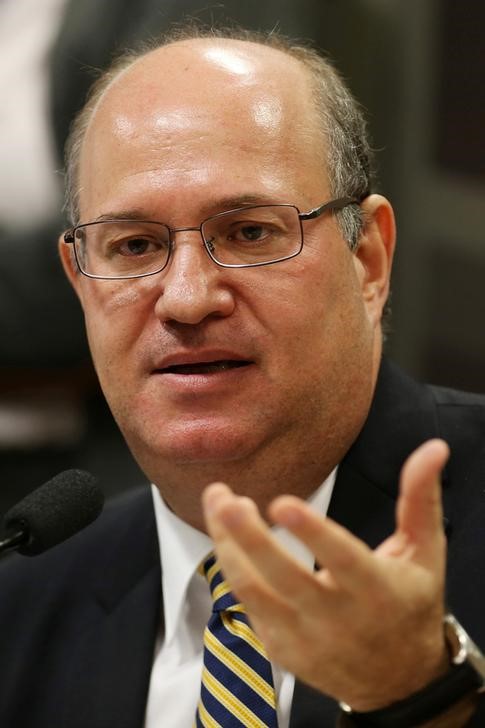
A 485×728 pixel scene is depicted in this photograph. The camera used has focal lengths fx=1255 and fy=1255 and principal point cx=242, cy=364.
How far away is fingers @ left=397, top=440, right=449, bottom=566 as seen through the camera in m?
1.15

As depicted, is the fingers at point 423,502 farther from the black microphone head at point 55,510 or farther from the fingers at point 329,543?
the black microphone head at point 55,510

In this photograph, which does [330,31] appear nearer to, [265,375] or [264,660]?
[265,375]

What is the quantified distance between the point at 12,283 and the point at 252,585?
2050 millimetres

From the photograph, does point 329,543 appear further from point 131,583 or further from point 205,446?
point 131,583

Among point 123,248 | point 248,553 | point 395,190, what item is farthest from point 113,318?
point 395,190

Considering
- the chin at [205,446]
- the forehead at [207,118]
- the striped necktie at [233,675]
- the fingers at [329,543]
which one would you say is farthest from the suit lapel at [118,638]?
the fingers at [329,543]

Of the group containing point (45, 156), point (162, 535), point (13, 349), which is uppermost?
point (45, 156)

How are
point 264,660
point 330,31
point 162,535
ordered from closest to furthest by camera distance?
1. point 264,660
2. point 162,535
3. point 330,31

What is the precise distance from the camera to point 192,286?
1642 millimetres

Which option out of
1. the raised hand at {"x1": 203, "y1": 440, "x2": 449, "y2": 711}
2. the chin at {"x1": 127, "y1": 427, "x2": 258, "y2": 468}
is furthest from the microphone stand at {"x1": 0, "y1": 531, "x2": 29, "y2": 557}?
the raised hand at {"x1": 203, "y1": 440, "x2": 449, "y2": 711}

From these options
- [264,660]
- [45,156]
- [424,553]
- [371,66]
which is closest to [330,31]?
[371,66]

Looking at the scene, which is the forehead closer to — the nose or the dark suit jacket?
the nose

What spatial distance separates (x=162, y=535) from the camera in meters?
1.91

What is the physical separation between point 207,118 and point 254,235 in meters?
0.17
